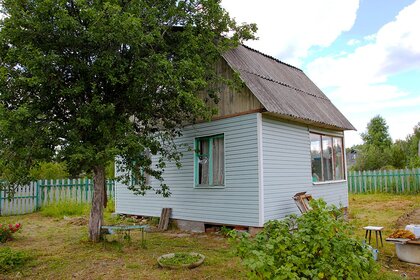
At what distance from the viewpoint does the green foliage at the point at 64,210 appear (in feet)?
43.2

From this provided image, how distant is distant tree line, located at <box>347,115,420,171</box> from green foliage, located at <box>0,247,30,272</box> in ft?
82.7

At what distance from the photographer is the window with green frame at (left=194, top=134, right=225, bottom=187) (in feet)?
29.6

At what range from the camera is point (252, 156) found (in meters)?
8.26

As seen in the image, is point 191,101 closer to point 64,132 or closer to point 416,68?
point 64,132

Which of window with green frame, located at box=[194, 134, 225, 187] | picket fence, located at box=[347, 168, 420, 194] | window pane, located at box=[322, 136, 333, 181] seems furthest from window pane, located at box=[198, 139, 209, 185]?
picket fence, located at box=[347, 168, 420, 194]

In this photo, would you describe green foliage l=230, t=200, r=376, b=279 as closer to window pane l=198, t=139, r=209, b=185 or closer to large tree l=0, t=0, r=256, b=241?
large tree l=0, t=0, r=256, b=241

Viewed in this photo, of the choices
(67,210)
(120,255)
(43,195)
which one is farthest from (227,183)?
(43,195)

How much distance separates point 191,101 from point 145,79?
42.1 inches

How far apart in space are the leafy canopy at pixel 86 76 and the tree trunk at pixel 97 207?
0.83 meters

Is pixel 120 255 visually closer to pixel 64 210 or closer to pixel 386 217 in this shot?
pixel 64 210

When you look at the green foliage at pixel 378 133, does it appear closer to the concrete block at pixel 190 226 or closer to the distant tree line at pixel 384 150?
the distant tree line at pixel 384 150

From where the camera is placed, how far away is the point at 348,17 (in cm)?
1260

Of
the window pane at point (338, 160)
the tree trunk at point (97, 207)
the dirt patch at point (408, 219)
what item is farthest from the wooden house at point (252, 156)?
the tree trunk at point (97, 207)

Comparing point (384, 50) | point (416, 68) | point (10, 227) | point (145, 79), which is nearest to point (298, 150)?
point (145, 79)
